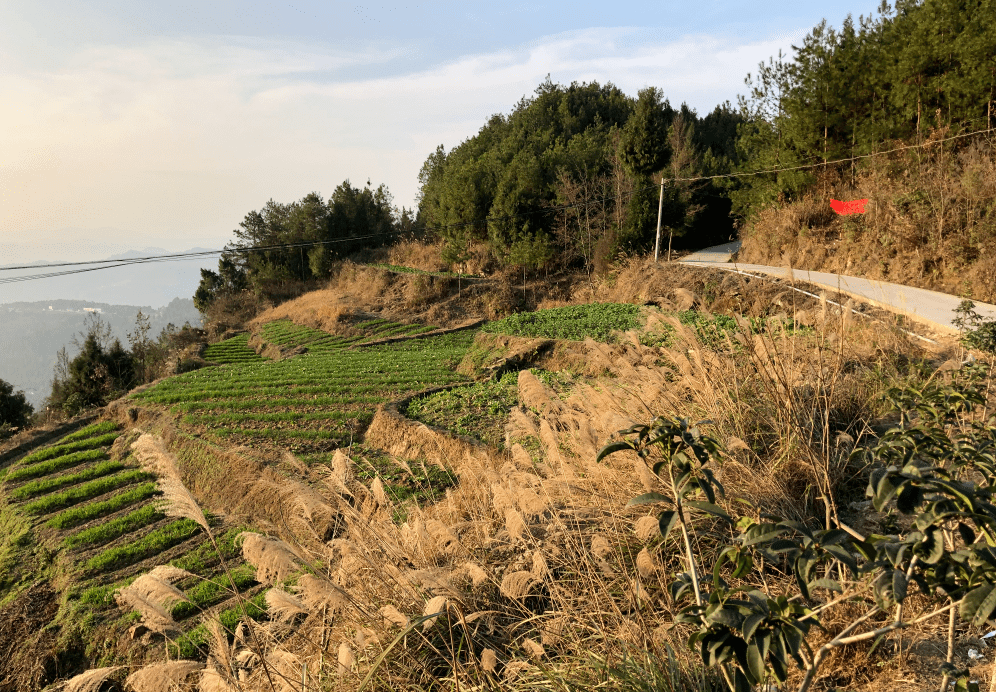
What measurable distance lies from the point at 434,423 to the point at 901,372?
325 inches

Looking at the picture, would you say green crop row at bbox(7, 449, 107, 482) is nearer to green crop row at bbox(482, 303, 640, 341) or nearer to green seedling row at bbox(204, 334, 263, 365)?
green seedling row at bbox(204, 334, 263, 365)

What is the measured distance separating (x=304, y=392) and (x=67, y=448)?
5.96 metres

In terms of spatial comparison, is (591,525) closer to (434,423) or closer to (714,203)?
(434,423)

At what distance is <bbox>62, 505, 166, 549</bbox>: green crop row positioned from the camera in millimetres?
9875

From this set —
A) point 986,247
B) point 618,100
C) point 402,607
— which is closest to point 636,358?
point 402,607

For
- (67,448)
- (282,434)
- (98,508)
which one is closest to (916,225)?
(282,434)

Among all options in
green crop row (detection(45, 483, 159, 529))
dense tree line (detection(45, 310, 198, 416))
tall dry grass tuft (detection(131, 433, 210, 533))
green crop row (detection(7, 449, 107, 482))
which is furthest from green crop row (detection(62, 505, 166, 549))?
dense tree line (detection(45, 310, 198, 416))

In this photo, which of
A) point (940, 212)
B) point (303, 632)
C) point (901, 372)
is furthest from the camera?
point (940, 212)

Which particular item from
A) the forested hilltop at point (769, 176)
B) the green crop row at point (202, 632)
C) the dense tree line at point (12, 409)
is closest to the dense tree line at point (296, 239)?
the forested hilltop at point (769, 176)

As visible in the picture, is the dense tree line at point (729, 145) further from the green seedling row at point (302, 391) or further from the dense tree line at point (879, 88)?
the green seedling row at point (302, 391)

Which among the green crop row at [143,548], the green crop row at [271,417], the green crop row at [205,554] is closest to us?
the green crop row at [205,554]

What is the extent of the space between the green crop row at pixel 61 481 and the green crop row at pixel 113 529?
9.44 ft

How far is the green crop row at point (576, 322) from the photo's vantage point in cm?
1511

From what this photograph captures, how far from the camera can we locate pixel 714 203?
95.7ft
